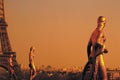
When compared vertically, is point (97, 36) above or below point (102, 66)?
above

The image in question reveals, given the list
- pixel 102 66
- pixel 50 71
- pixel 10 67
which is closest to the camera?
pixel 102 66

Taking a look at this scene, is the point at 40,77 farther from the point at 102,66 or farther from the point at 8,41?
the point at 102,66

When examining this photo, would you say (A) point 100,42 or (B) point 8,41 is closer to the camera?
(A) point 100,42

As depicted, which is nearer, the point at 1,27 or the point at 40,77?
the point at 1,27

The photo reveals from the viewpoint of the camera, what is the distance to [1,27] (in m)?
34.7

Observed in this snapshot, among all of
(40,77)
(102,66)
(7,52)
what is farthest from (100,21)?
(40,77)

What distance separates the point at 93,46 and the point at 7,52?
22438 millimetres

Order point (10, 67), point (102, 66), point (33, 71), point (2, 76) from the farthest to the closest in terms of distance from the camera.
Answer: point (2, 76)
point (10, 67)
point (33, 71)
point (102, 66)

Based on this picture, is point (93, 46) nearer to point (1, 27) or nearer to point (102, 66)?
point (102, 66)

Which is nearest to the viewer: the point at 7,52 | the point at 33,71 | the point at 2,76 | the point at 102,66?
the point at 102,66

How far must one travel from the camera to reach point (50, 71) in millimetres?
53625

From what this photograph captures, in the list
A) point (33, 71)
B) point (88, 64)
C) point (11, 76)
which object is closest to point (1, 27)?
point (11, 76)

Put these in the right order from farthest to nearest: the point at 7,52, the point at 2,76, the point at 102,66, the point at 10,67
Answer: the point at 2,76 → the point at 7,52 → the point at 10,67 → the point at 102,66

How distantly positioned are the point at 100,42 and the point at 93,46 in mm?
239
